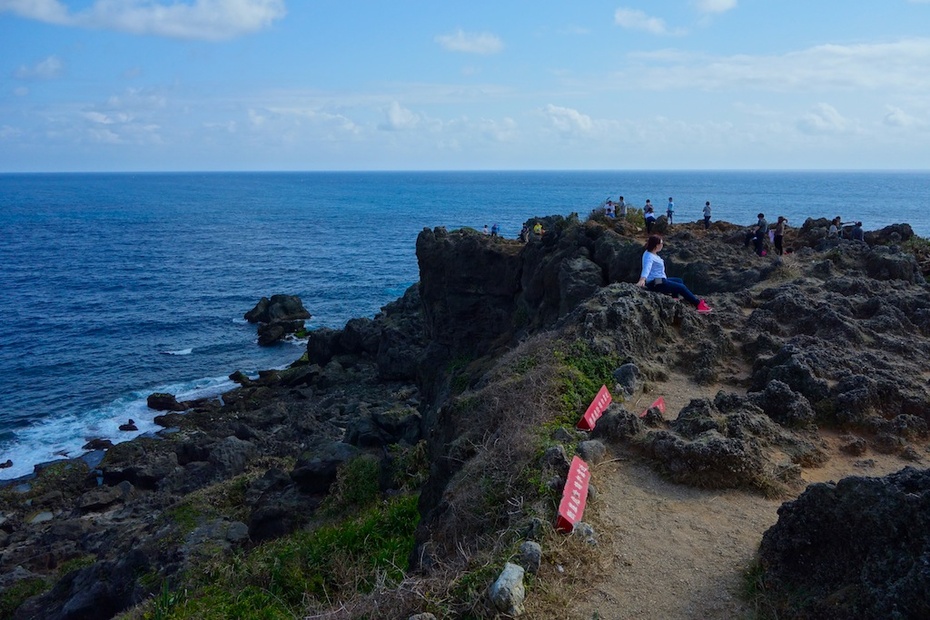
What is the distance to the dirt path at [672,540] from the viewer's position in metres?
6.72

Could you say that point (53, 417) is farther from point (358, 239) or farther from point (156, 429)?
point (358, 239)

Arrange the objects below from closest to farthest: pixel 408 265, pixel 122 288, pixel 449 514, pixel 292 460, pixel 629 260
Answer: pixel 449 514 → pixel 629 260 → pixel 292 460 → pixel 122 288 → pixel 408 265

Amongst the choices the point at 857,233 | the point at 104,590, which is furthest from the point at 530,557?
the point at 857,233

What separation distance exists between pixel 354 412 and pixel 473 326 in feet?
26.4

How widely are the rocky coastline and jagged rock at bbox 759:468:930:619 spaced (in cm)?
2

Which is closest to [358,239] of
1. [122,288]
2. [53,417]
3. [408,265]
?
[408,265]

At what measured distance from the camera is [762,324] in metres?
15.1

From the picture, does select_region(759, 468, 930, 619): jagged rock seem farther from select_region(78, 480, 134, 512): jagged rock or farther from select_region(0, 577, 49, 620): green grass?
select_region(78, 480, 134, 512): jagged rock

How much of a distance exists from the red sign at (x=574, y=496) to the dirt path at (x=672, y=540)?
21 cm

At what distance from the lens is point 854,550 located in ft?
21.2

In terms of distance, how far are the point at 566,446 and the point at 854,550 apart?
3891 mm

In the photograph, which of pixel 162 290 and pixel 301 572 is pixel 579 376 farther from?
pixel 162 290

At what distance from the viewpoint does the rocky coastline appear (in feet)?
22.4

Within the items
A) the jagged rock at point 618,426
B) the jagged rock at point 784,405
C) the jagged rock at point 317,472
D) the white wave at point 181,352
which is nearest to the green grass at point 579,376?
the jagged rock at point 618,426
